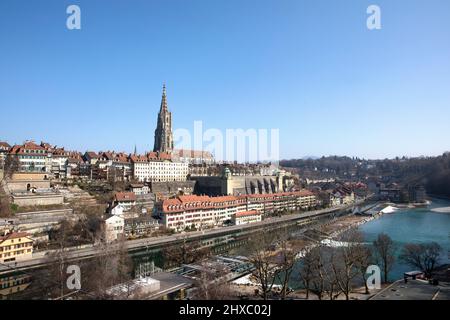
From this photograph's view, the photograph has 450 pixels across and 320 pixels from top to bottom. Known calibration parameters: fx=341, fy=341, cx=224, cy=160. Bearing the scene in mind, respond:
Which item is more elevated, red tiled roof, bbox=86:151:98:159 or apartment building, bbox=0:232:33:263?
red tiled roof, bbox=86:151:98:159

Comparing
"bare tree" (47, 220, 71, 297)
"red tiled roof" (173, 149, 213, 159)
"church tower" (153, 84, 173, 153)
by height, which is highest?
"church tower" (153, 84, 173, 153)

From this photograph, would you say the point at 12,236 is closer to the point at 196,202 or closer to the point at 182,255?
the point at 182,255

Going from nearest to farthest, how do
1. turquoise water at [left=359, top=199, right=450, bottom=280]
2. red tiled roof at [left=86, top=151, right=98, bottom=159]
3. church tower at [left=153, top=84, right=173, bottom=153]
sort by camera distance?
turquoise water at [left=359, top=199, right=450, bottom=280], red tiled roof at [left=86, top=151, right=98, bottom=159], church tower at [left=153, top=84, right=173, bottom=153]

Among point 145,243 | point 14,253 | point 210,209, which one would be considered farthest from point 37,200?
point 210,209

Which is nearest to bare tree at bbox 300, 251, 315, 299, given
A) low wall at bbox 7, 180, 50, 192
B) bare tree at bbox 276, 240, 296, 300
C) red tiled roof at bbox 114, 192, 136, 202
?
bare tree at bbox 276, 240, 296, 300

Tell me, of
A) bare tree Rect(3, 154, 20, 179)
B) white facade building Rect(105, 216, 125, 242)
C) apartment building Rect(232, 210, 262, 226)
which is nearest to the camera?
white facade building Rect(105, 216, 125, 242)

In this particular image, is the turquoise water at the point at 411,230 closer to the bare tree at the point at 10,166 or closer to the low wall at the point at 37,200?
the low wall at the point at 37,200

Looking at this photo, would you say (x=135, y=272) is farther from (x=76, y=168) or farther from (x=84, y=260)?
(x=76, y=168)

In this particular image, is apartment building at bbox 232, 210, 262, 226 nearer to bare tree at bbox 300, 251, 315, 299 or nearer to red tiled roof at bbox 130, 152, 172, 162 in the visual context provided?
red tiled roof at bbox 130, 152, 172, 162
